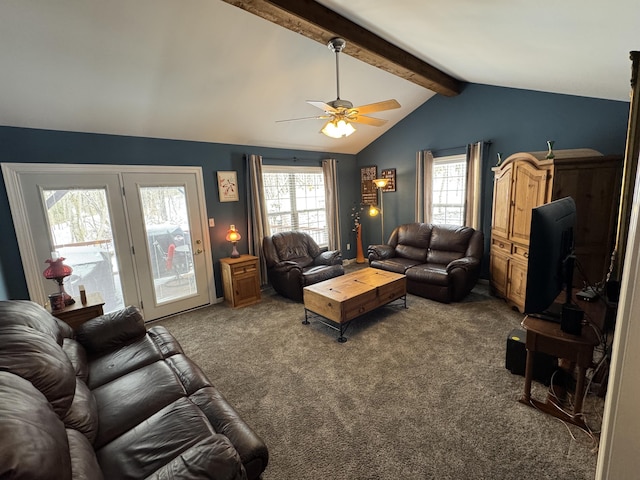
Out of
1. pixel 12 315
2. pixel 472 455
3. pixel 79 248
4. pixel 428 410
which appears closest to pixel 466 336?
pixel 428 410

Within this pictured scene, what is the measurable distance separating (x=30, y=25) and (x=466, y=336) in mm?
4565

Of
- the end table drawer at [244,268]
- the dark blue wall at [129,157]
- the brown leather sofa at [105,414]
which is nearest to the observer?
the brown leather sofa at [105,414]

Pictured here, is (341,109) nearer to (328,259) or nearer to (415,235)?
(328,259)

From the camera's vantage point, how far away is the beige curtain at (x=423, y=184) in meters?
→ 5.06

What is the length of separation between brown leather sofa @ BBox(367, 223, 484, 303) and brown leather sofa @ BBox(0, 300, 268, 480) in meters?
3.20

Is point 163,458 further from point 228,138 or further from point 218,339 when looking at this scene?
point 228,138

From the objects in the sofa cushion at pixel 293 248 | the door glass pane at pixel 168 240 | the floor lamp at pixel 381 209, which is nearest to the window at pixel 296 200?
the sofa cushion at pixel 293 248

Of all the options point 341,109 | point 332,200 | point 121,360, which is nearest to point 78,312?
point 121,360

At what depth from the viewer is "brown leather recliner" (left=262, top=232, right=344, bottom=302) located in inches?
167

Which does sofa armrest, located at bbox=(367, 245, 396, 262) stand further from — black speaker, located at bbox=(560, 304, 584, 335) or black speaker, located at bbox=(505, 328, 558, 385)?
black speaker, located at bbox=(560, 304, 584, 335)

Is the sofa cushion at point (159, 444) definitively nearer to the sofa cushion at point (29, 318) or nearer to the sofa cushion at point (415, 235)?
the sofa cushion at point (29, 318)

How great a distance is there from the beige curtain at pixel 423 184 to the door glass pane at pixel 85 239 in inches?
185

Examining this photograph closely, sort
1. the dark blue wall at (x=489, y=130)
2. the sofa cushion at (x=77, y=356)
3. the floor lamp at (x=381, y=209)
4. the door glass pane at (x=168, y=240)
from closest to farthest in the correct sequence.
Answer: the sofa cushion at (x=77, y=356), the dark blue wall at (x=489, y=130), the door glass pane at (x=168, y=240), the floor lamp at (x=381, y=209)

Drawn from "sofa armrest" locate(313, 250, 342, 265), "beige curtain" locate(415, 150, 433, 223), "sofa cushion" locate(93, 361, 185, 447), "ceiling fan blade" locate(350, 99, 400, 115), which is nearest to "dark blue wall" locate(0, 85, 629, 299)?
"beige curtain" locate(415, 150, 433, 223)
